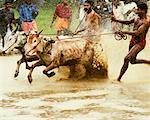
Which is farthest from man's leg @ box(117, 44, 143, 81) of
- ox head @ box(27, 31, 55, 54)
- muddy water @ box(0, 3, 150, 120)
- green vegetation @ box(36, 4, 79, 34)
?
green vegetation @ box(36, 4, 79, 34)

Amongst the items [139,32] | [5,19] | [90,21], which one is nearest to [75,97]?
[139,32]

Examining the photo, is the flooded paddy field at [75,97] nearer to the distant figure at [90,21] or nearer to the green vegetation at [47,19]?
the distant figure at [90,21]

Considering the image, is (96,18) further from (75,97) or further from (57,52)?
(75,97)

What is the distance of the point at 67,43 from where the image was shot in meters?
12.2

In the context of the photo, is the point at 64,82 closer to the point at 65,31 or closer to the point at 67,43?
→ the point at 67,43

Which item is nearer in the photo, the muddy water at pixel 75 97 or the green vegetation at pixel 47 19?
the muddy water at pixel 75 97

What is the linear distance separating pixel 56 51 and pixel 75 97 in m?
1.71

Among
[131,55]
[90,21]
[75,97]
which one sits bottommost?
[75,97]

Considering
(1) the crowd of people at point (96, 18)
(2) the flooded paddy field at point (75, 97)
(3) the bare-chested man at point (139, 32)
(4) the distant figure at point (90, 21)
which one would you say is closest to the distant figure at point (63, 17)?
(1) the crowd of people at point (96, 18)

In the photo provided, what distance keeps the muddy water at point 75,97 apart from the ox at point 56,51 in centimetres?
35

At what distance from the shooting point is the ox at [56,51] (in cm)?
1203

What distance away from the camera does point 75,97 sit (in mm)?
10555

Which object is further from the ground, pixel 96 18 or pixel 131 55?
pixel 96 18

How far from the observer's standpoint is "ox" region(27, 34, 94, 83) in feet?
39.5
